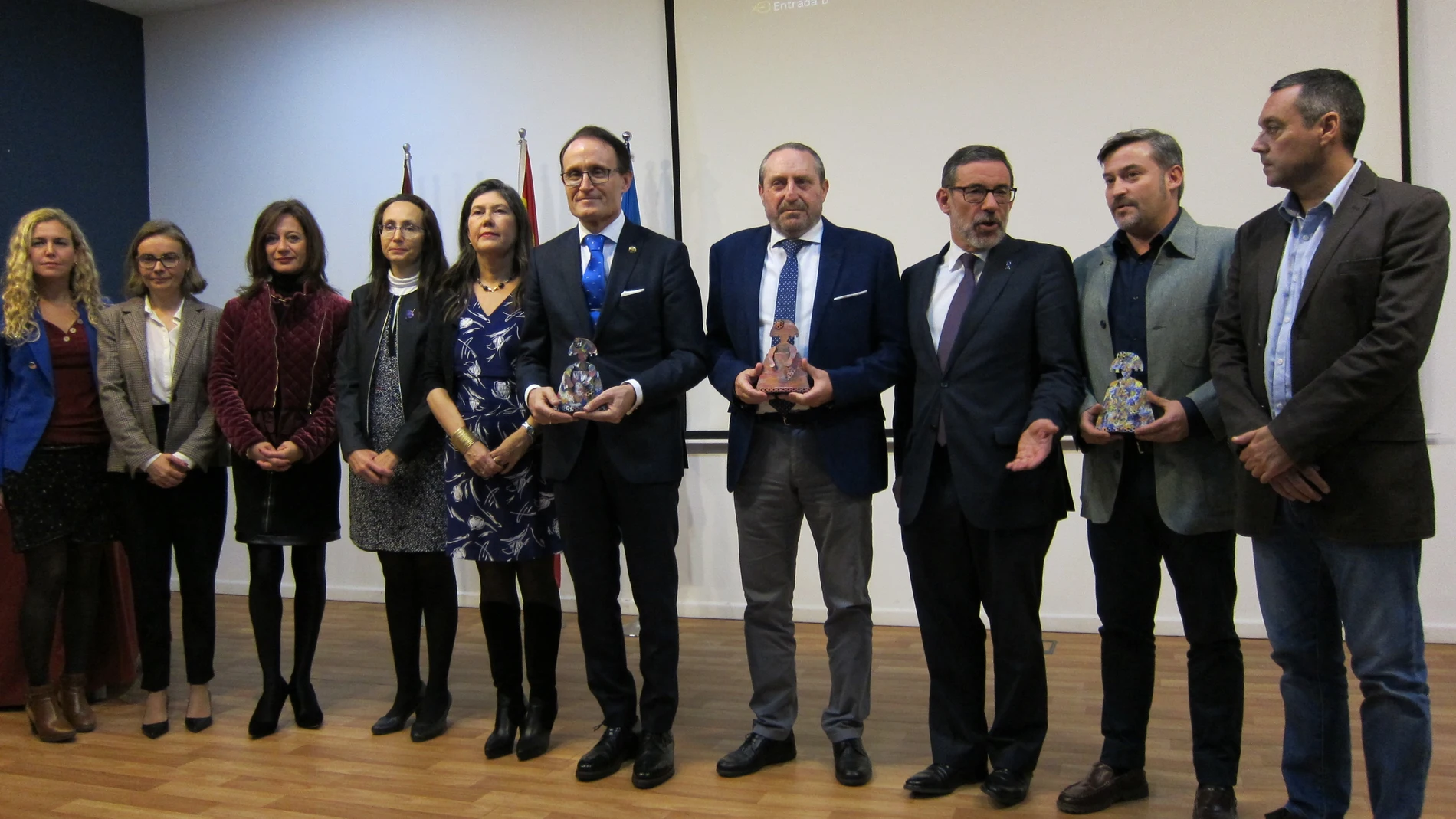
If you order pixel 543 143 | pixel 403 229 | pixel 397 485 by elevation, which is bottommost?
pixel 397 485

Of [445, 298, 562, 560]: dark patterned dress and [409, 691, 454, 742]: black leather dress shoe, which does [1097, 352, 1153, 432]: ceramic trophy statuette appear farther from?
[409, 691, 454, 742]: black leather dress shoe

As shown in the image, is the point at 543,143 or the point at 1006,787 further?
the point at 543,143

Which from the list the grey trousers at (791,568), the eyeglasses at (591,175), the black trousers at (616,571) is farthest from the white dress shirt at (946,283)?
the eyeglasses at (591,175)

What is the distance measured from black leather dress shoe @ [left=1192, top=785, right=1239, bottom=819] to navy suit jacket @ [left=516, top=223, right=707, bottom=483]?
5.02 feet

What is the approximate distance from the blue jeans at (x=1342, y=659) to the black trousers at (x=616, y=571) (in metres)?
1.50

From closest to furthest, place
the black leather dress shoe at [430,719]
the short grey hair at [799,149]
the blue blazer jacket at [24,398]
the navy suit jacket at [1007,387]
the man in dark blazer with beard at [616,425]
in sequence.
→ 1. the navy suit jacket at [1007,387]
2. the short grey hair at [799,149]
3. the man in dark blazer with beard at [616,425]
4. the black leather dress shoe at [430,719]
5. the blue blazer jacket at [24,398]

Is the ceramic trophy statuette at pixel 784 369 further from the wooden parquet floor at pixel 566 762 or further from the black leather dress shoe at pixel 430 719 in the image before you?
the black leather dress shoe at pixel 430 719

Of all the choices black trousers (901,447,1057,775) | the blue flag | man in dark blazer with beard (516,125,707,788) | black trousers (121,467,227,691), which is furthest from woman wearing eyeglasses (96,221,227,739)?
black trousers (901,447,1057,775)

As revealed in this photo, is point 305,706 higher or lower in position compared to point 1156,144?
lower

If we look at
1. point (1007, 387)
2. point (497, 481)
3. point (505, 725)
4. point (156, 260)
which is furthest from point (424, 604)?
point (1007, 387)

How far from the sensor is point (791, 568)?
3066mm

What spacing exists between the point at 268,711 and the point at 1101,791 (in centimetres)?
254

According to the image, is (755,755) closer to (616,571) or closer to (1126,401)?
(616,571)

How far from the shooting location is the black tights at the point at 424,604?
137 inches
